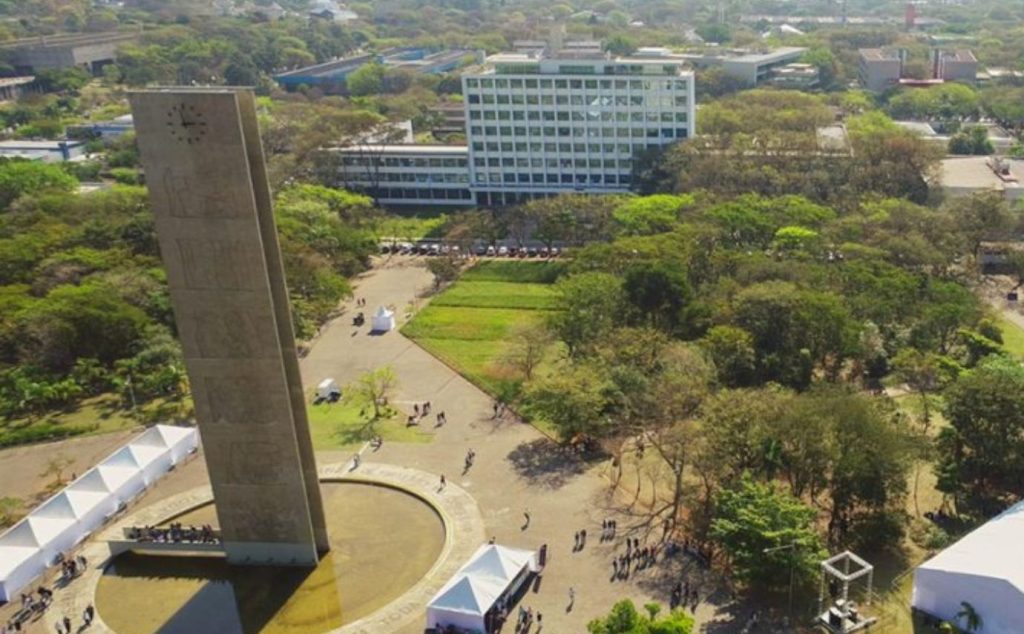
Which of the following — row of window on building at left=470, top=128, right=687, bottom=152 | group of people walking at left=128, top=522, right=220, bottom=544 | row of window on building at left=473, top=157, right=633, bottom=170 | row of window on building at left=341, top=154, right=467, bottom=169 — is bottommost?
group of people walking at left=128, top=522, right=220, bottom=544

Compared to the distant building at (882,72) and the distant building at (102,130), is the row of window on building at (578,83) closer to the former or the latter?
the distant building at (102,130)

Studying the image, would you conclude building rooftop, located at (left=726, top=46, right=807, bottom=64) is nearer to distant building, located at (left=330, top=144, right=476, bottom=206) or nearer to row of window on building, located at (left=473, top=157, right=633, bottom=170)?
row of window on building, located at (left=473, top=157, right=633, bottom=170)

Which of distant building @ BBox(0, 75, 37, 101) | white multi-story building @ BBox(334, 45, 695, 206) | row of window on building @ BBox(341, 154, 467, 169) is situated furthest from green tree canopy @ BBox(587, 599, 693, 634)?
distant building @ BBox(0, 75, 37, 101)

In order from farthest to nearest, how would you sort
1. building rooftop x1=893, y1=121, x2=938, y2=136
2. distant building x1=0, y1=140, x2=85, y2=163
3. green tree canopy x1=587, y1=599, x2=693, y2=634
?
distant building x1=0, y1=140, x2=85, y2=163 → building rooftop x1=893, y1=121, x2=938, y2=136 → green tree canopy x1=587, y1=599, x2=693, y2=634

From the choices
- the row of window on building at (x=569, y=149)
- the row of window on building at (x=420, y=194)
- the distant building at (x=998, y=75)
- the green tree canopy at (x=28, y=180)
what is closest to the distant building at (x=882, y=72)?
the distant building at (x=998, y=75)

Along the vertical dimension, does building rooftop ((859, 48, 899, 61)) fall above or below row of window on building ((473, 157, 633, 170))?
above

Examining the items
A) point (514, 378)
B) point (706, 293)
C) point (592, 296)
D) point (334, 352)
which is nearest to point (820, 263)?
point (706, 293)
